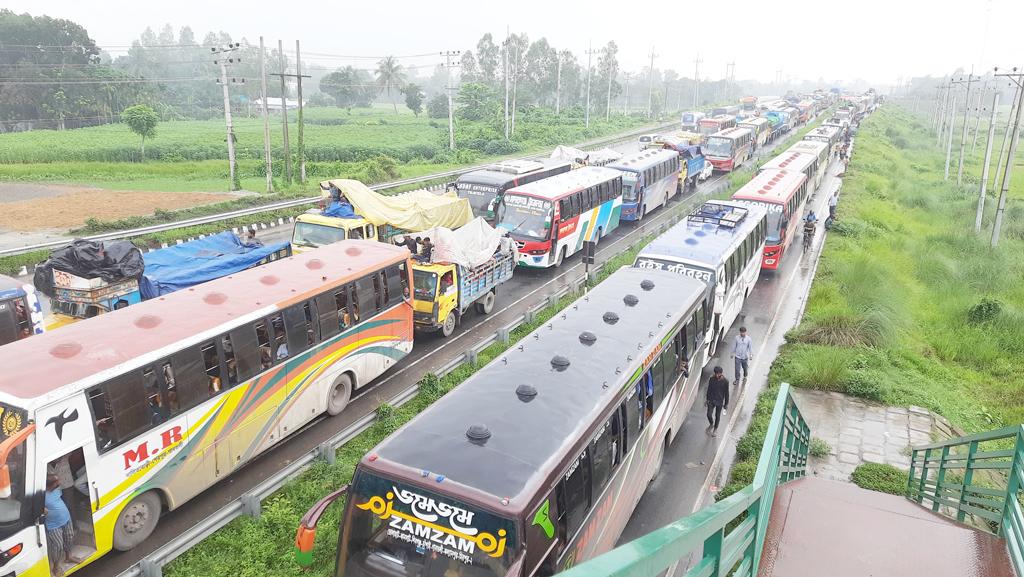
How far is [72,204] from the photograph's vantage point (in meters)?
33.2

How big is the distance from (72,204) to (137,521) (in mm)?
30560

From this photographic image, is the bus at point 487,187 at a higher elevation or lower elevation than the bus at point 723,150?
lower

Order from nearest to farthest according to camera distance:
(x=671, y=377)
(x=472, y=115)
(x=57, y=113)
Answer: (x=671, y=377) < (x=57, y=113) < (x=472, y=115)

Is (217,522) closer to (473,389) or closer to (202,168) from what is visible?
(473,389)

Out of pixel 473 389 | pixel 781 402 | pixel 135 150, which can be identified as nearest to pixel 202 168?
pixel 135 150

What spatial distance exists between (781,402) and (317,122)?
90.9 meters

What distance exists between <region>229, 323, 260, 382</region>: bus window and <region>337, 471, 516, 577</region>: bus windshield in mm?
4881

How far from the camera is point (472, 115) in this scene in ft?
264

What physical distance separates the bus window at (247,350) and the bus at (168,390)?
0.02 metres

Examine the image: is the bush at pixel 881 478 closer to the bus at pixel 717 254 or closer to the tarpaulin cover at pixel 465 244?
the bus at pixel 717 254

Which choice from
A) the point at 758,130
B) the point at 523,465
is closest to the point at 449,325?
the point at 523,465

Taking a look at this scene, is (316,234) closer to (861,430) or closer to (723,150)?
(861,430)

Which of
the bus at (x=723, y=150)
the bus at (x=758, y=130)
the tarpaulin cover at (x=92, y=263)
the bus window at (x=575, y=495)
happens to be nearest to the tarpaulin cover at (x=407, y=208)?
the tarpaulin cover at (x=92, y=263)

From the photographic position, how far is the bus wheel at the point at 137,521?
28.4ft
